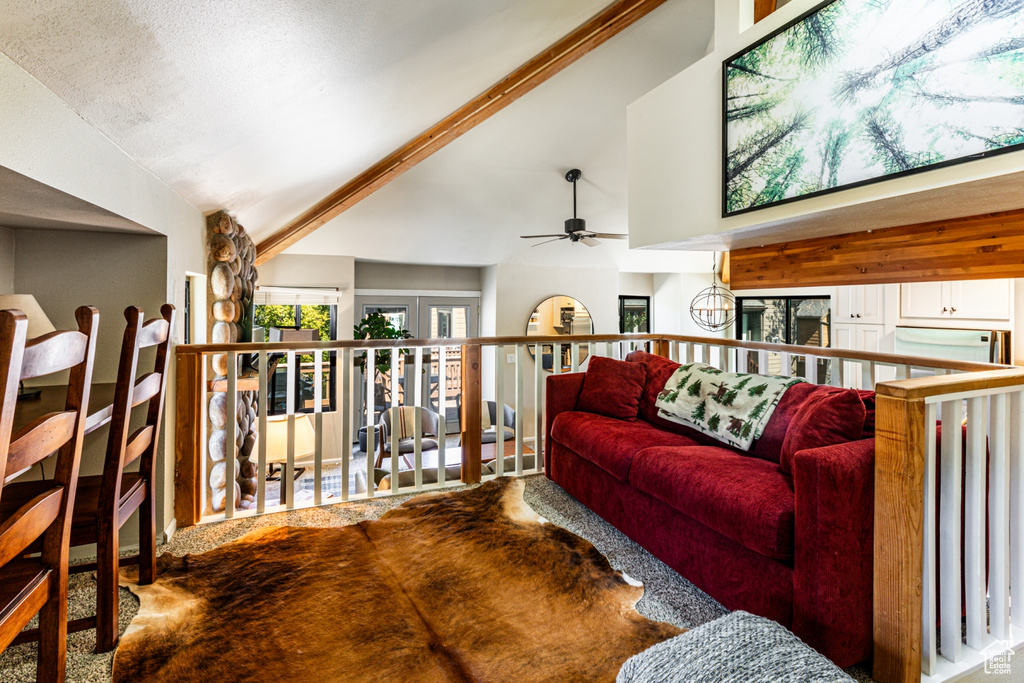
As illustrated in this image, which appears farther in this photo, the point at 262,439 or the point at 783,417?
the point at 262,439

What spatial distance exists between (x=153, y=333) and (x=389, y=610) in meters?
1.23

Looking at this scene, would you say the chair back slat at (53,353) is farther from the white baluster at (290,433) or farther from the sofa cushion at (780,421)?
the sofa cushion at (780,421)

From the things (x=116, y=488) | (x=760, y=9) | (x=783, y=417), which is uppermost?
(x=760, y=9)

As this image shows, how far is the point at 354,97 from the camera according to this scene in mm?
2428

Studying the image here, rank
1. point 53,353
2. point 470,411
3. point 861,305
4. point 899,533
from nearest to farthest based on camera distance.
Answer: point 53,353 → point 899,533 → point 470,411 → point 861,305

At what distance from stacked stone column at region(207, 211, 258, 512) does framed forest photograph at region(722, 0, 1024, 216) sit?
296 centimetres

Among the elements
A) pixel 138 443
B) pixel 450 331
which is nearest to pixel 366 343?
pixel 138 443

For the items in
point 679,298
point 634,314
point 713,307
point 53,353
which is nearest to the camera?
point 53,353

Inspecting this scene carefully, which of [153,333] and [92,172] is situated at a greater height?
[92,172]

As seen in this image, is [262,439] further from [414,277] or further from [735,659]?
[414,277]

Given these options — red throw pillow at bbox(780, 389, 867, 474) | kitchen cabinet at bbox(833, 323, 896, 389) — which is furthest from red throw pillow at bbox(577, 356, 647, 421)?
kitchen cabinet at bbox(833, 323, 896, 389)

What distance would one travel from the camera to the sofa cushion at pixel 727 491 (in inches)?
63.5

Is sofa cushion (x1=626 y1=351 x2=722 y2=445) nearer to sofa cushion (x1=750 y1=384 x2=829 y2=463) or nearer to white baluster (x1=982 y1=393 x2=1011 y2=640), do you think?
sofa cushion (x1=750 y1=384 x2=829 y2=463)

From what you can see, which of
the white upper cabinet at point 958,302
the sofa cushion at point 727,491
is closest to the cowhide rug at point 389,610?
the sofa cushion at point 727,491
